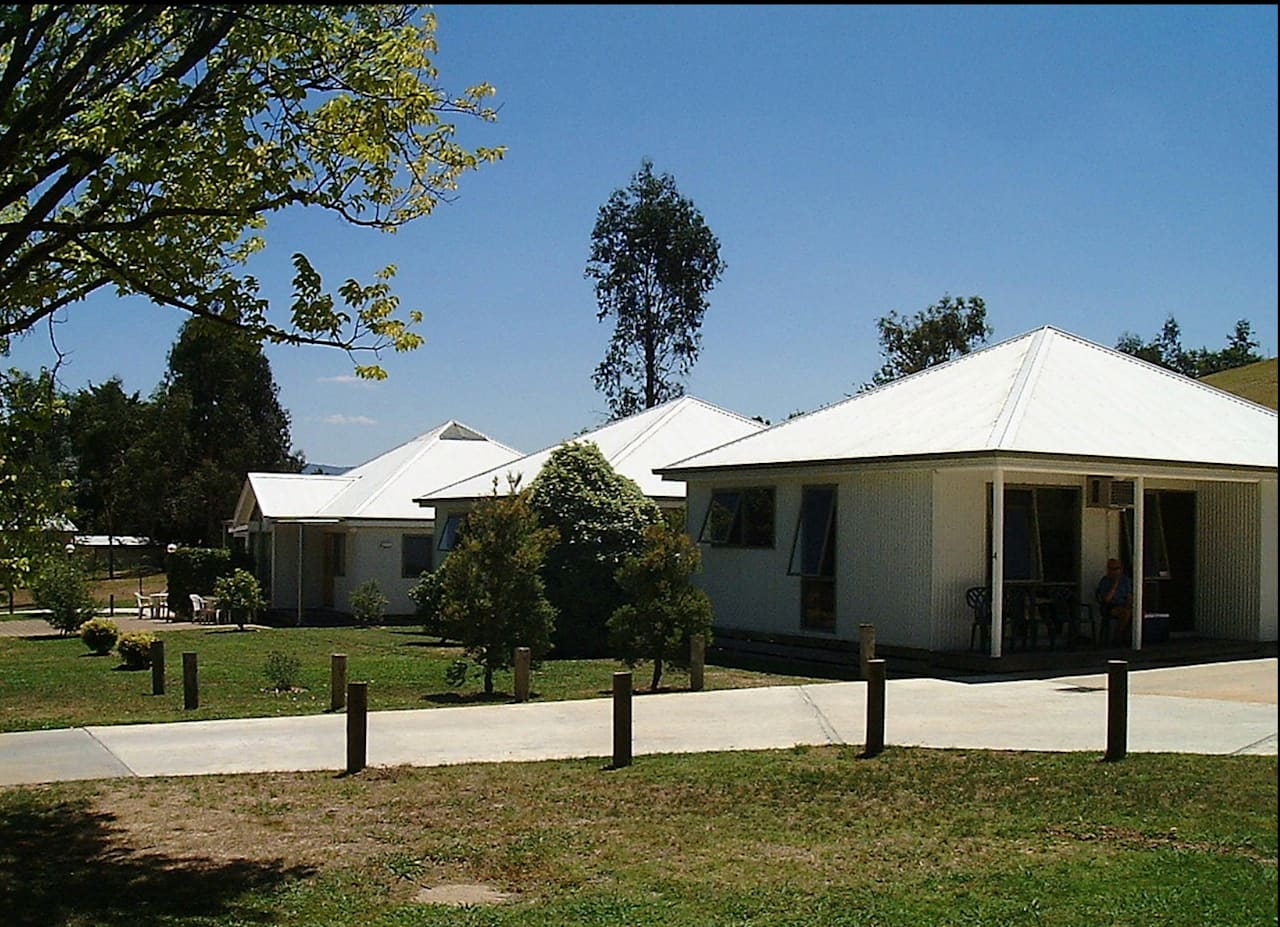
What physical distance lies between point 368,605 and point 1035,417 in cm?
1827

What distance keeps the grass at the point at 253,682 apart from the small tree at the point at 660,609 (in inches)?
31.8

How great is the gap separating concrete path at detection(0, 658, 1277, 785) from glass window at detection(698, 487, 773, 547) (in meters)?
6.50

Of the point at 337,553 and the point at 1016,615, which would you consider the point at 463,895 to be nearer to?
the point at 1016,615

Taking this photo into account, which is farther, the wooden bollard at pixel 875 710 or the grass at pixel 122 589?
the grass at pixel 122 589

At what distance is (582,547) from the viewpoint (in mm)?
23516

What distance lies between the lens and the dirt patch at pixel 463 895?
7977mm

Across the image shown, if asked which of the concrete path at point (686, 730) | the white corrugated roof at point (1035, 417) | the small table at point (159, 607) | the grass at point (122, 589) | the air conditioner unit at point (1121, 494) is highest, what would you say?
the white corrugated roof at point (1035, 417)

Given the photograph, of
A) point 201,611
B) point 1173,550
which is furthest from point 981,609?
point 201,611

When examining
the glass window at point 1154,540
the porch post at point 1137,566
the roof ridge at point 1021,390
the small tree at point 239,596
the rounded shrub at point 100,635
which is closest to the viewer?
the roof ridge at point 1021,390

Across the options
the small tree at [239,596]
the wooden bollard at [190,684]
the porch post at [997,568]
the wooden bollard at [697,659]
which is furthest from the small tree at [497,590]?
the small tree at [239,596]

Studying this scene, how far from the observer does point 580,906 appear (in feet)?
25.5

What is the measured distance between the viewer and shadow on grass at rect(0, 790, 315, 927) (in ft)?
25.8

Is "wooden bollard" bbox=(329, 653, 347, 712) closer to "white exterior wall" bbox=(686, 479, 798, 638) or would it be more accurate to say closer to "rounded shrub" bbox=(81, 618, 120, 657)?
"white exterior wall" bbox=(686, 479, 798, 638)

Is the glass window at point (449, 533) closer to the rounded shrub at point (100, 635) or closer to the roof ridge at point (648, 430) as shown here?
the roof ridge at point (648, 430)
